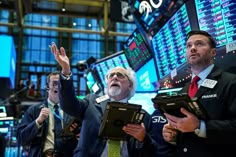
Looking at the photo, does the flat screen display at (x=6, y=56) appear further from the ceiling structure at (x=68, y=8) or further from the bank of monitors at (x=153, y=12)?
the bank of monitors at (x=153, y=12)

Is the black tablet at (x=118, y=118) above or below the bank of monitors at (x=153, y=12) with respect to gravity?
below

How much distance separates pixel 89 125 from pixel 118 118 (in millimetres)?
470

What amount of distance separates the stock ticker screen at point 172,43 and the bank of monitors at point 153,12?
0.07m

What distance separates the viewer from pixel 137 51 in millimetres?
5160

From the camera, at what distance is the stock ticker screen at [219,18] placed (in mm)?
2804

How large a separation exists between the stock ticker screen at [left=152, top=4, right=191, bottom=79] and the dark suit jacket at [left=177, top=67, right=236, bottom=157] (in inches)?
52.6

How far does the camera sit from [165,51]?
3994mm

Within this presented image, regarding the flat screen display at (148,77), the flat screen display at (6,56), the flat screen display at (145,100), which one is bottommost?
the flat screen display at (145,100)

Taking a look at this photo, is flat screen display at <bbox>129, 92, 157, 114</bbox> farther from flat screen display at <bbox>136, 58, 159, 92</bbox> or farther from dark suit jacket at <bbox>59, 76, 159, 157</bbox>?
dark suit jacket at <bbox>59, 76, 159, 157</bbox>

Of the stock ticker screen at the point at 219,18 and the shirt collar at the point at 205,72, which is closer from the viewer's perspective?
the shirt collar at the point at 205,72

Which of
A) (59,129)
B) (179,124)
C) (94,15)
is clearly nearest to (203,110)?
(179,124)

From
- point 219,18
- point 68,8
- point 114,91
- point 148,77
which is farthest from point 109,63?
point 68,8

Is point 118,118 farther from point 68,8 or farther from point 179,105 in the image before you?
point 68,8

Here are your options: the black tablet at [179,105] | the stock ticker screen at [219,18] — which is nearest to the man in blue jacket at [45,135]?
the black tablet at [179,105]
